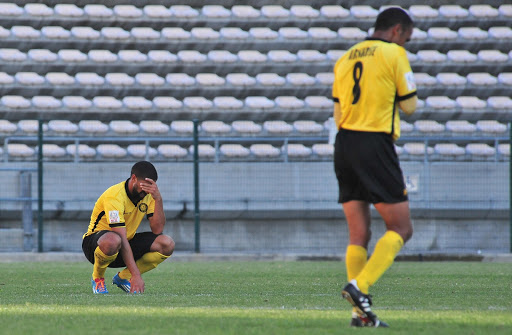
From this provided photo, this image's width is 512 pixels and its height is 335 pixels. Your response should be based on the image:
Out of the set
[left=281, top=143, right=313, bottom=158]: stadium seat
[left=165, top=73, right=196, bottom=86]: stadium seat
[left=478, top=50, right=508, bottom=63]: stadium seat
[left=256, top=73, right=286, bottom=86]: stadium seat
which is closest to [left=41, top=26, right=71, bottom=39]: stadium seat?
[left=165, top=73, right=196, bottom=86]: stadium seat

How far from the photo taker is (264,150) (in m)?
16.7

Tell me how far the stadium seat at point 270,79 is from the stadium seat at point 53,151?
425 cm

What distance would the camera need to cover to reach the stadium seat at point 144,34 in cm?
1962

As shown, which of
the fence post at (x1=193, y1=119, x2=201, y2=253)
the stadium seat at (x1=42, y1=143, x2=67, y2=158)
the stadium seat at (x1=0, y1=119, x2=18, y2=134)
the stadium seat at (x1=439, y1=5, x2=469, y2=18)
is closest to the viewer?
the fence post at (x1=193, y1=119, x2=201, y2=253)

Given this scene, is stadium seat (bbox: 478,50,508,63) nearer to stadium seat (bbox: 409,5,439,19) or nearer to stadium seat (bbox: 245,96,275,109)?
stadium seat (bbox: 409,5,439,19)

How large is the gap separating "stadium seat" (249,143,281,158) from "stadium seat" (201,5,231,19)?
13.2 ft

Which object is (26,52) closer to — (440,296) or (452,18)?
(452,18)

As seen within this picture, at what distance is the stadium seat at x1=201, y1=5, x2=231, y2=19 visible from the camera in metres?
19.8

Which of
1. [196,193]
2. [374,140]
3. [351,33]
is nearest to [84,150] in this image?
[196,193]

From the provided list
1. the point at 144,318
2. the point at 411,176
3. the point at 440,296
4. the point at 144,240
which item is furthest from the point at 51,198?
the point at 144,318

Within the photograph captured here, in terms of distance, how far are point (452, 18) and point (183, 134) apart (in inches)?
247

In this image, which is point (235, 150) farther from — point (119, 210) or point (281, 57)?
point (119, 210)

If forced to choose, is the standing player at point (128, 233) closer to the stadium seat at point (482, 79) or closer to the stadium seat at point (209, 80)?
the stadium seat at point (209, 80)

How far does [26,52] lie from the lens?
19516 millimetres
